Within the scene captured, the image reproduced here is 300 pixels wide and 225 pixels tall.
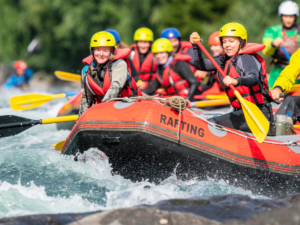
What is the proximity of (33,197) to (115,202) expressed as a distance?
28.1 inches

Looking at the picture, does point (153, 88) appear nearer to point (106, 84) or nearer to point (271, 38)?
point (271, 38)

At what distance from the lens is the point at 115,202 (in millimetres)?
3641

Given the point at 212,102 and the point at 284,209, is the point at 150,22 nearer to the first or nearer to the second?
the point at 212,102

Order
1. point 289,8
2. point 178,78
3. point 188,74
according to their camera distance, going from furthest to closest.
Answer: point 178,78 < point 188,74 < point 289,8

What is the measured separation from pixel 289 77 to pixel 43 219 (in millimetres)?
2922

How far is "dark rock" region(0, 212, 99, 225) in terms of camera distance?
3037mm

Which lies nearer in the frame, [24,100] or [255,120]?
[255,120]

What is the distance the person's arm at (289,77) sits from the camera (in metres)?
4.40

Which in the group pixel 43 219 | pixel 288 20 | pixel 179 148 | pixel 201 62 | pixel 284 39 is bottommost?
pixel 43 219

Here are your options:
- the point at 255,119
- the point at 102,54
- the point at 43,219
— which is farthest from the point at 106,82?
the point at 43,219

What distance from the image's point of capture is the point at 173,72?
716 cm

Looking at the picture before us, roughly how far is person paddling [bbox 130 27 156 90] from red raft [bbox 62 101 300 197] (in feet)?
13.5

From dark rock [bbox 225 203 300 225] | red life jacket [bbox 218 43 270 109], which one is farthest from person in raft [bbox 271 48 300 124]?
dark rock [bbox 225 203 300 225]

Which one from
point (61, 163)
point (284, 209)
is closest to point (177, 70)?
point (61, 163)
